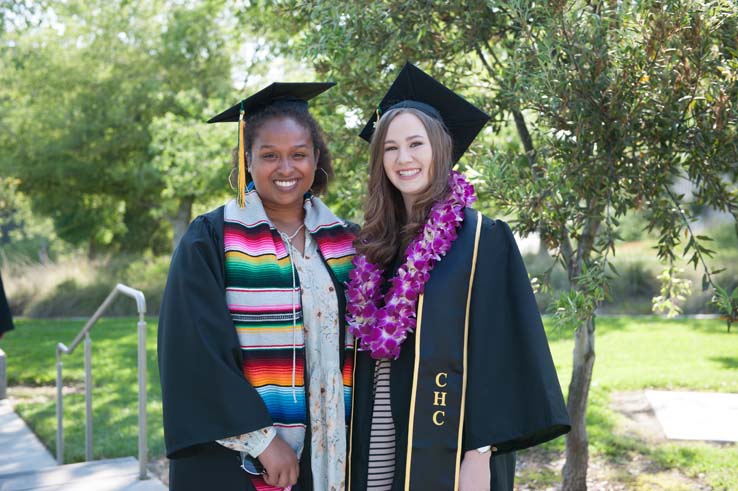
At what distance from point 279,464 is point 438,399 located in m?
0.54

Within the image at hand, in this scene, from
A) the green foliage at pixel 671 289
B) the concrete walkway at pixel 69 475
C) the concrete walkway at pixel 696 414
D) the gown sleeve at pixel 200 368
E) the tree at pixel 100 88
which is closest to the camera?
the gown sleeve at pixel 200 368

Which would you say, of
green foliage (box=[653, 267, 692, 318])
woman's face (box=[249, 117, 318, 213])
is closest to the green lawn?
green foliage (box=[653, 267, 692, 318])

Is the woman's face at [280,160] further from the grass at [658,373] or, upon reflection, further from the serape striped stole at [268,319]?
the grass at [658,373]

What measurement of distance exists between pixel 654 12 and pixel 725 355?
258 inches

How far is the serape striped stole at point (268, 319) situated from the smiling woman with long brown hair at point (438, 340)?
7.8 inches

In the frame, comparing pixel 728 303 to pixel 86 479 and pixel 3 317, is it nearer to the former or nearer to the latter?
pixel 86 479

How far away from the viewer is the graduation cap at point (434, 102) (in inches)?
105

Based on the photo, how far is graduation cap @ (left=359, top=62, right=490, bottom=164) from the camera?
2664mm

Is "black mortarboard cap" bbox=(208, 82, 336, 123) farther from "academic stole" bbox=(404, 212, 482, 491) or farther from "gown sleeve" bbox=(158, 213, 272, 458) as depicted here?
"academic stole" bbox=(404, 212, 482, 491)

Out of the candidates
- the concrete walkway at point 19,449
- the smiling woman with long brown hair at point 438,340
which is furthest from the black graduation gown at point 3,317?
the smiling woman with long brown hair at point 438,340

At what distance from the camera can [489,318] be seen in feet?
8.10

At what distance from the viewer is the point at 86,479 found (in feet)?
15.1

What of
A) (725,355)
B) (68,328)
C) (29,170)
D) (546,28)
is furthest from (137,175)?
(546,28)

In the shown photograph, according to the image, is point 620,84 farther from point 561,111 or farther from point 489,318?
point 489,318
